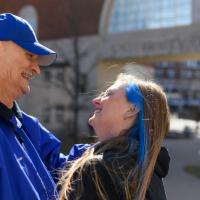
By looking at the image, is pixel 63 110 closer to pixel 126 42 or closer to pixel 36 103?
pixel 36 103

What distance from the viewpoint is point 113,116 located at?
7.80 feet

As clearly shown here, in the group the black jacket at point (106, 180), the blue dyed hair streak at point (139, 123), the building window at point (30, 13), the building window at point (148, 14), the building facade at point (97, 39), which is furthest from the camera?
the building window at point (30, 13)

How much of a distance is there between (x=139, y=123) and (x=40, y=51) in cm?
57

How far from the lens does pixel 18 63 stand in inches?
91.7

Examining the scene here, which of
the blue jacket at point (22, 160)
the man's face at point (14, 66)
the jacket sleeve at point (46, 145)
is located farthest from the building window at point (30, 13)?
the man's face at point (14, 66)

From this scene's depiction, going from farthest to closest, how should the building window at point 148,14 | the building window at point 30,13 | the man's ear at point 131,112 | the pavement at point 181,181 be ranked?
the building window at point 30,13
the building window at point 148,14
the pavement at point 181,181
the man's ear at point 131,112

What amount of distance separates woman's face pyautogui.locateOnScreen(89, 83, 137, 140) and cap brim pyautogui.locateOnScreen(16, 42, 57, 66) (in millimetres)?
330

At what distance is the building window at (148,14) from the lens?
23.8 meters

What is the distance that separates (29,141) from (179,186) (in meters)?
9.80

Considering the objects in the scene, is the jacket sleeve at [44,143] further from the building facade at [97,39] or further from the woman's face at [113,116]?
the building facade at [97,39]

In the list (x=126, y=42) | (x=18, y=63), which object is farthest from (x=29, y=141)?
(x=126, y=42)

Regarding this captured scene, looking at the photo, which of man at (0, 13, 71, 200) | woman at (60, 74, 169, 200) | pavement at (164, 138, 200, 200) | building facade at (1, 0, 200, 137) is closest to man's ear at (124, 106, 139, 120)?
woman at (60, 74, 169, 200)

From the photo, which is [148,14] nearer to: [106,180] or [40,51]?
[40,51]

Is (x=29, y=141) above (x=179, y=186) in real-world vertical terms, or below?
above
